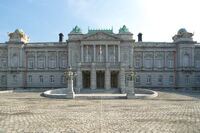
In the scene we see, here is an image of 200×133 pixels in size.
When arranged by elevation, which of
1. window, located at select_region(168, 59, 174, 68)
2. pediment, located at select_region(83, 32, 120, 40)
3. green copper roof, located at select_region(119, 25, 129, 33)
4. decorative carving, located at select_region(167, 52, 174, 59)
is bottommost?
window, located at select_region(168, 59, 174, 68)

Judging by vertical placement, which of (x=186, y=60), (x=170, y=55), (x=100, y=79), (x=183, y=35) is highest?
(x=183, y=35)

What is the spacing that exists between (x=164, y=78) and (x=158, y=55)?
8273 mm

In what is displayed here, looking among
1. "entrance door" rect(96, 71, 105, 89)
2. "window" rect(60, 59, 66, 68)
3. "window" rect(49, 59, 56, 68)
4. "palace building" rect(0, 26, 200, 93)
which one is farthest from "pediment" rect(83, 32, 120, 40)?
"window" rect(49, 59, 56, 68)

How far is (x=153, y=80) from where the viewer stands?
50.9 m

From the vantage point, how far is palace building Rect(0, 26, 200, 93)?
49062mm

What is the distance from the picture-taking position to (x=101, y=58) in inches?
1935

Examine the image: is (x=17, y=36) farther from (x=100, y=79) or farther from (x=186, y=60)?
(x=186, y=60)

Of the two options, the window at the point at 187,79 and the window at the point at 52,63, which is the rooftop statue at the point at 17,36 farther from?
the window at the point at 187,79

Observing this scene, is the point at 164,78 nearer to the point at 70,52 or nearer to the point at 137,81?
the point at 137,81

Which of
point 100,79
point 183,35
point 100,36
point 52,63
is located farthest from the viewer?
point 52,63

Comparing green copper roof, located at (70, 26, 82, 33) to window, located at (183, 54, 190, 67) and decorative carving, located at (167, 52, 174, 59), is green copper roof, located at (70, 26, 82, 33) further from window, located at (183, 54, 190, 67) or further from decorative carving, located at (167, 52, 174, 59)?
window, located at (183, 54, 190, 67)

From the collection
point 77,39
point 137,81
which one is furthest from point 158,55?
point 77,39

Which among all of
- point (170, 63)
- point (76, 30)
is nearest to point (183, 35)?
point (170, 63)

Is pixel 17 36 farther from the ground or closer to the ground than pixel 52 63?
farther from the ground
